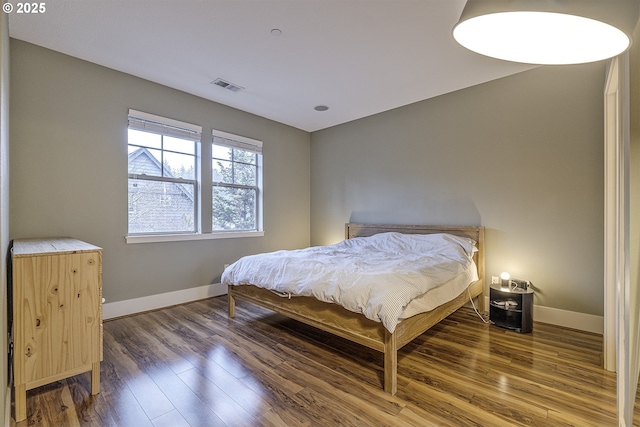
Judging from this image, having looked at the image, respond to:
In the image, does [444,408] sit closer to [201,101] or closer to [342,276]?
[342,276]

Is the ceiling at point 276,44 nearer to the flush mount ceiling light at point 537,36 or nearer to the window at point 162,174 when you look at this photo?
the window at point 162,174

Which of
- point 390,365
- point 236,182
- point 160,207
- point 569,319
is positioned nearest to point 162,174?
point 160,207

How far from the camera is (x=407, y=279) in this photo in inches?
81.4

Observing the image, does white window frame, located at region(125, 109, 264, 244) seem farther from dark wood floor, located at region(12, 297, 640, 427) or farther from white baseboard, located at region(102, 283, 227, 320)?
dark wood floor, located at region(12, 297, 640, 427)

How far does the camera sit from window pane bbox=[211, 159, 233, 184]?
3977 millimetres

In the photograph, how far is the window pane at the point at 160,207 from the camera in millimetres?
3281

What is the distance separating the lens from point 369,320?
77.5 inches

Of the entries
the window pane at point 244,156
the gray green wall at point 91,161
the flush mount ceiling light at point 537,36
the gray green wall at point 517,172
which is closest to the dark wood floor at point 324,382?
the gray green wall at point 517,172

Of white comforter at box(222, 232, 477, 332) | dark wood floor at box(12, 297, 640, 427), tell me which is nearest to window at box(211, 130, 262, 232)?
white comforter at box(222, 232, 477, 332)

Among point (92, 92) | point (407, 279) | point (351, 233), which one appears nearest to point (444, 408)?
point (407, 279)

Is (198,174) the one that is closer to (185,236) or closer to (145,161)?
(145,161)

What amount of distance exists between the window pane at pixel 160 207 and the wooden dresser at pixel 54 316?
1.59m

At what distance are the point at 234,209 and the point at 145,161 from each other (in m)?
1.28

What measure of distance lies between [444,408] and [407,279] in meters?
0.77
